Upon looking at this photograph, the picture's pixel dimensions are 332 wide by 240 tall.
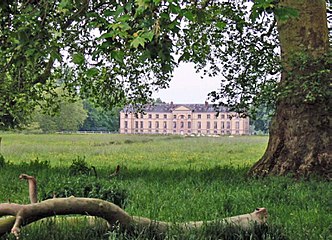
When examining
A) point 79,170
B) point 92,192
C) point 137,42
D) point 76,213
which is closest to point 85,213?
point 76,213

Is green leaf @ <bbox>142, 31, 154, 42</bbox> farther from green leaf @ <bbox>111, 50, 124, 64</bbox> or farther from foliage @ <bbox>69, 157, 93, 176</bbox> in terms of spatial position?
foliage @ <bbox>69, 157, 93, 176</bbox>

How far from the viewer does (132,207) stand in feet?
24.3

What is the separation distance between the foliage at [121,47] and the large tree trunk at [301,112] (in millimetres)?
694

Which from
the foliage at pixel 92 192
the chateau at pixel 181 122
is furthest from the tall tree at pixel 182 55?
the chateau at pixel 181 122

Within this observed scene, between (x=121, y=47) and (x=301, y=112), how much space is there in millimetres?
8457

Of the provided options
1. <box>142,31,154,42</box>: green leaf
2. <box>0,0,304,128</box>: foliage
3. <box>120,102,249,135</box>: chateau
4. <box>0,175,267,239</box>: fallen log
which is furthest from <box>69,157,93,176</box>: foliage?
<box>120,102,249,135</box>: chateau

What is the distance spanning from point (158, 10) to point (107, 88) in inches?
475

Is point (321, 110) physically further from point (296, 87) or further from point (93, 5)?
point (93, 5)

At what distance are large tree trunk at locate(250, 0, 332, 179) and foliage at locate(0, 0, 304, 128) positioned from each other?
2.28ft

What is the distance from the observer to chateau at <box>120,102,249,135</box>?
5556 cm

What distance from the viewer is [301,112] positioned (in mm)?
11914

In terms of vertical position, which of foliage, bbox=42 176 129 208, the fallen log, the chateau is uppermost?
the chateau

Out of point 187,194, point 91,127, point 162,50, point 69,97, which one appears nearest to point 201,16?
point 162,50

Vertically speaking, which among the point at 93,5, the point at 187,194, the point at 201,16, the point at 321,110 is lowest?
the point at 187,194
